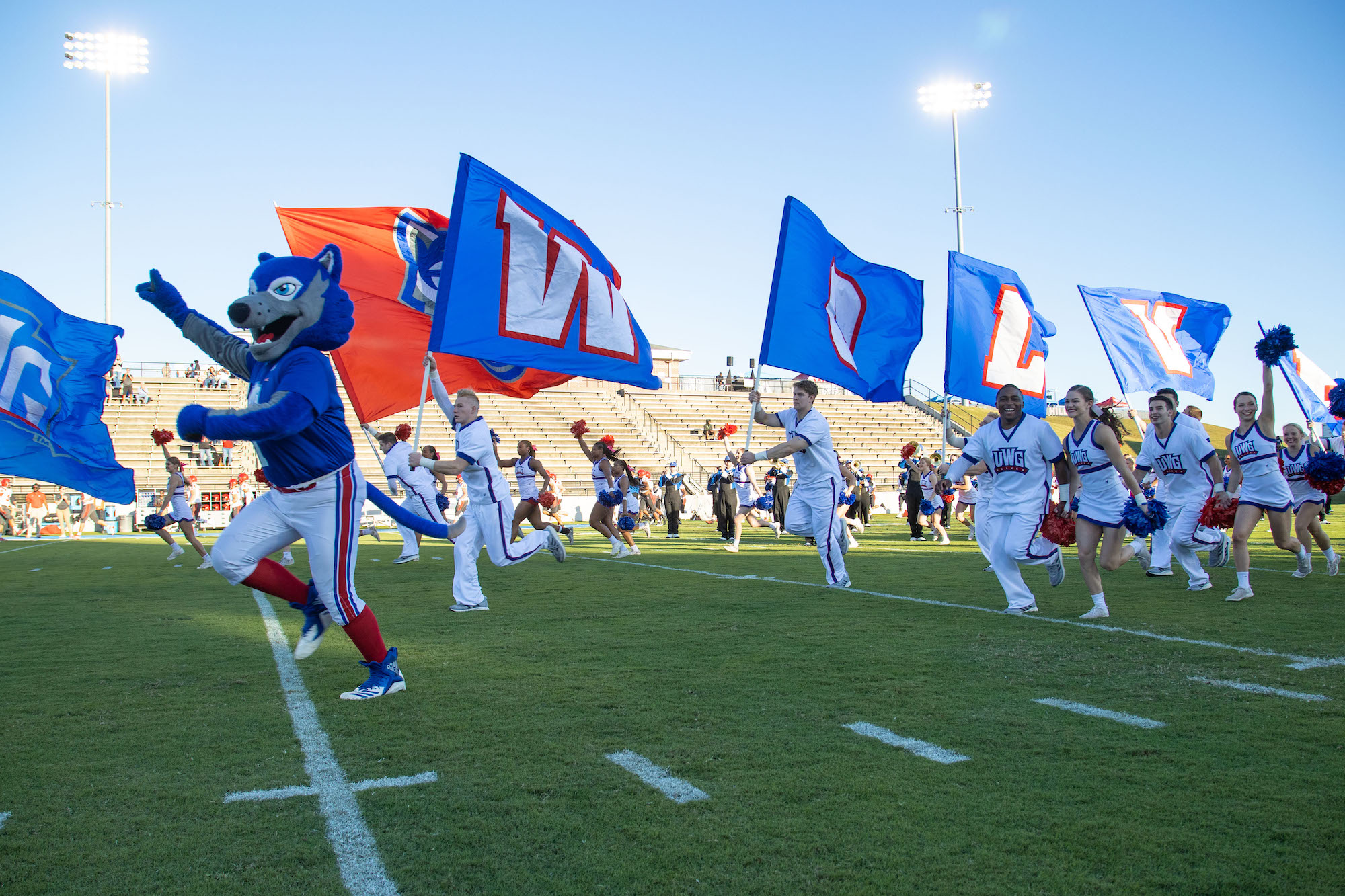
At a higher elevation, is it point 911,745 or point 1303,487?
point 1303,487

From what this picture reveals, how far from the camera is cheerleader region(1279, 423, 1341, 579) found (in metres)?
10.1

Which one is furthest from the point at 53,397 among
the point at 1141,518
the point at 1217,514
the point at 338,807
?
the point at 1217,514

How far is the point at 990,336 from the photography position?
39.0 feet

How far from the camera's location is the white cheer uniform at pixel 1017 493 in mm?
7387

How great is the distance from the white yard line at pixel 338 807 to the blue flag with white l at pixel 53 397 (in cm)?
266

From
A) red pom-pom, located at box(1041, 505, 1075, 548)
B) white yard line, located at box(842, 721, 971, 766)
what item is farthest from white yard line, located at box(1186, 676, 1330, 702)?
red pom-pom, located at box(1041, 505, 1075, 548)

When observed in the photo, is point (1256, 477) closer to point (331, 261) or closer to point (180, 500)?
point (331, 261)

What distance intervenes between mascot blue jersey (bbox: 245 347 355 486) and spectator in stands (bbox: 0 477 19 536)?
27.8m

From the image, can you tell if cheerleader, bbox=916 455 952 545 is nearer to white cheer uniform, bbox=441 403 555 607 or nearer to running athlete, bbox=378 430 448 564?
running athlete, bbox=378 430 448 564

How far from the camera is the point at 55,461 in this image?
22.1 feet

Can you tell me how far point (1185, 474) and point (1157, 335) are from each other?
12.5ft

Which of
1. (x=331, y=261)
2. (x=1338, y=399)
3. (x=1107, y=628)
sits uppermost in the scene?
(x=331, y=261)

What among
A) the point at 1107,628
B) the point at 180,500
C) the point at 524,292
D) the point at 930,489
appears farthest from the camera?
the point at 930,489

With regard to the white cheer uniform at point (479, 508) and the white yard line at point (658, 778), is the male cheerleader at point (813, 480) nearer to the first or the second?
the white cheer uniform at point (479, 508)
